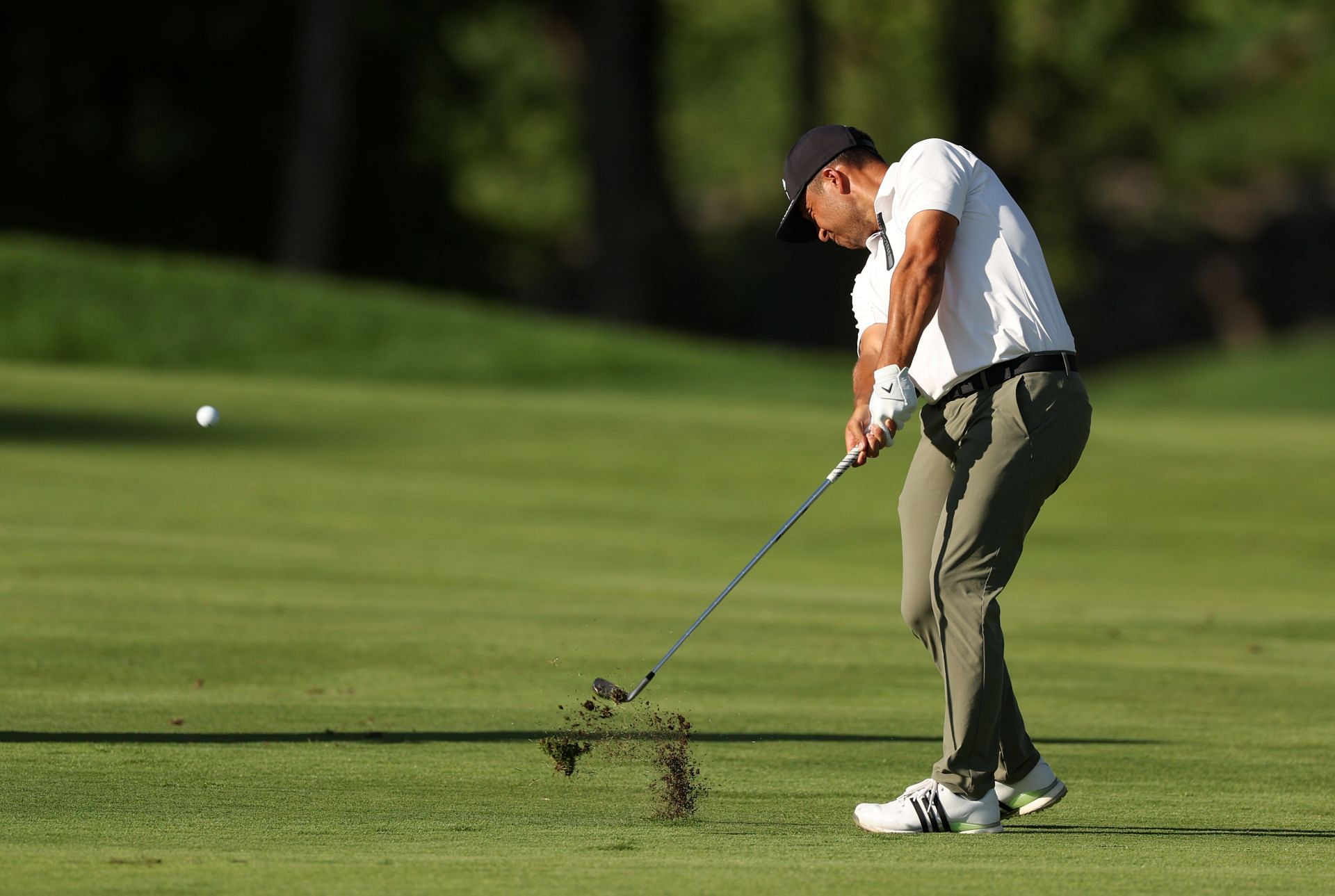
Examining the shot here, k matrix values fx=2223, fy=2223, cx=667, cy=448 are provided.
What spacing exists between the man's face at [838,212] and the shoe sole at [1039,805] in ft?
5.17

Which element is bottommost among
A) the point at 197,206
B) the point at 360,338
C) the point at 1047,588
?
the point at 1047,588

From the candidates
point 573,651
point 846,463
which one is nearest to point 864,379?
point 846,463

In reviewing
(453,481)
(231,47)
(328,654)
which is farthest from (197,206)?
(328,654)

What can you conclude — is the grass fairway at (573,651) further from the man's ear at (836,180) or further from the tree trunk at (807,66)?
the tree trunk at (807,66)

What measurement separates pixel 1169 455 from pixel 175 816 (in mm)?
15453

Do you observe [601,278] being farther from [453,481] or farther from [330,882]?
[330,882]

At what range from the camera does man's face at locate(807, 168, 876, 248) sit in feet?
19.8

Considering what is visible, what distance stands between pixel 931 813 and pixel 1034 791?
38 centimetres

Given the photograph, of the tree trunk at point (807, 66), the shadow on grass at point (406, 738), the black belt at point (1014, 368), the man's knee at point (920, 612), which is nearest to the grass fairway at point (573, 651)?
the shadow on grass at point (406, 738)

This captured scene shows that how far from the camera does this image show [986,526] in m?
5.76

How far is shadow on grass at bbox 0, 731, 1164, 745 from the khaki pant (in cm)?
104

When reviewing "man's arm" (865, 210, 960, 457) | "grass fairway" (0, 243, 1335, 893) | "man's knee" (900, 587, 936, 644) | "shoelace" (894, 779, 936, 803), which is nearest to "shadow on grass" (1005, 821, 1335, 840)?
"grass fairway" (0, 243, 1335, 893)

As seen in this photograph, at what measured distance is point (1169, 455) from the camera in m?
19.9

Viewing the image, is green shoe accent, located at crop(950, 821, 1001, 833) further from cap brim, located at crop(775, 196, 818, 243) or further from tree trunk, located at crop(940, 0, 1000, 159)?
tree trunk, located at crop(940, 0, 1000, 159)
